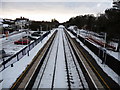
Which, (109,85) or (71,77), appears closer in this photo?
(109,85)

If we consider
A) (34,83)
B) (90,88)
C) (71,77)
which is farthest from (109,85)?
(34,83)

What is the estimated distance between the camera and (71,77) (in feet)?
37.2

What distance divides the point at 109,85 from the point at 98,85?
81cm

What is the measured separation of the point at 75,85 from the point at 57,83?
4.34 ft

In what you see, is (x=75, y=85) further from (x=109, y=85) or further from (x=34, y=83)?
(x=34, y=83)

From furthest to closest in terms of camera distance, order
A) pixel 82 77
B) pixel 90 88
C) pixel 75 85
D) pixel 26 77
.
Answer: pixel 82 77 < pixel 26 77 < pixel 75 85 < pixel 90 88

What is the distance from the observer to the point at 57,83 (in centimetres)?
1024

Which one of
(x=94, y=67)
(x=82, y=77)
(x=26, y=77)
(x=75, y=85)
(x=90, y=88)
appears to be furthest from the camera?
(x=94, y=67)

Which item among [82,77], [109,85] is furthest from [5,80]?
[109,85]

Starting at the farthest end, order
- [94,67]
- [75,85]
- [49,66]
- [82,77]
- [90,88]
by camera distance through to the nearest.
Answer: [49,66] < [94,67] < [82,77] < [75,85] < [90,88]

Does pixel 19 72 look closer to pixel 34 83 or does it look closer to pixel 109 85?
pixel 34 83

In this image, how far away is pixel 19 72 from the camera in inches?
465

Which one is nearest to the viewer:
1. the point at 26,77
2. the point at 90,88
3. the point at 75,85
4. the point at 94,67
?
the point at 90,88

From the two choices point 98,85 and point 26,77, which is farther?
point 26,77
